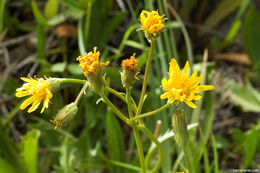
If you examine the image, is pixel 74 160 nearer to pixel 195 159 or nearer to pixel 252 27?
pixel 195 159

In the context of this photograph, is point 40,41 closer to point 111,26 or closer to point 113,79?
point 111,26

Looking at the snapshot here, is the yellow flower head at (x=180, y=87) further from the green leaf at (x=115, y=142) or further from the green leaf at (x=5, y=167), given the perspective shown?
the green leaf at (x=5, y=167)

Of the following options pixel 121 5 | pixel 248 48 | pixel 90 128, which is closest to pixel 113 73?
pixel 90 128

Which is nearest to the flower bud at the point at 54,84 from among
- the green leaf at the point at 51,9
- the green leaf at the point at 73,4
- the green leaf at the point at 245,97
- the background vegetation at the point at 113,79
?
the background vegetation at the point at 113,79

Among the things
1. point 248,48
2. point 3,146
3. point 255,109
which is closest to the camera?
point 3,146

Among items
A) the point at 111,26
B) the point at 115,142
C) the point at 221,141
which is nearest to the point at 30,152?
the point at 115,142

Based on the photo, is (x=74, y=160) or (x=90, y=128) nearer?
(x=74, y=160)
